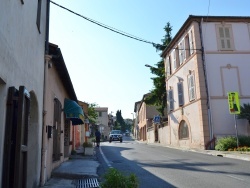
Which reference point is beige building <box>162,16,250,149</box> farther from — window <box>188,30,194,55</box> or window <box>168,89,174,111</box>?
window <box>168,89,174,111</box>

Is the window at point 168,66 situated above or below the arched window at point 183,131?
above

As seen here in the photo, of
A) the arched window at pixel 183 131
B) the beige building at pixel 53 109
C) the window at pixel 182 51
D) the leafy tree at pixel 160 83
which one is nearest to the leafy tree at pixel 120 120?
the leafy tree at pixel 160 83

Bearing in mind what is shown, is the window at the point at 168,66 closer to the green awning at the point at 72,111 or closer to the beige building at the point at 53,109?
the beige building at the point at 53,109

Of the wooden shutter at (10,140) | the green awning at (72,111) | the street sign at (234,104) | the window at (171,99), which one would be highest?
the window at (171,99)

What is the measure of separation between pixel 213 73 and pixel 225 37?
11.0ft

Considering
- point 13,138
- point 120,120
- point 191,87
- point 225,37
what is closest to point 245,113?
point 191,87

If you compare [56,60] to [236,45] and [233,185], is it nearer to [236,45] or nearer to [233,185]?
[233,185]

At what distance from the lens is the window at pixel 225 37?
23.9 meters

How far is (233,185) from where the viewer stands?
7891 mm

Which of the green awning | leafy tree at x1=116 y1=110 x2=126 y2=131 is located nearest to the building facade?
the green awning

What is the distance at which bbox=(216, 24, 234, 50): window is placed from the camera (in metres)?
23.9

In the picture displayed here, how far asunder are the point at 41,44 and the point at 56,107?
136 inches

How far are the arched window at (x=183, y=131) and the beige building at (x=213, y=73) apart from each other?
0.70m

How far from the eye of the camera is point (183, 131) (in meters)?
27.7
